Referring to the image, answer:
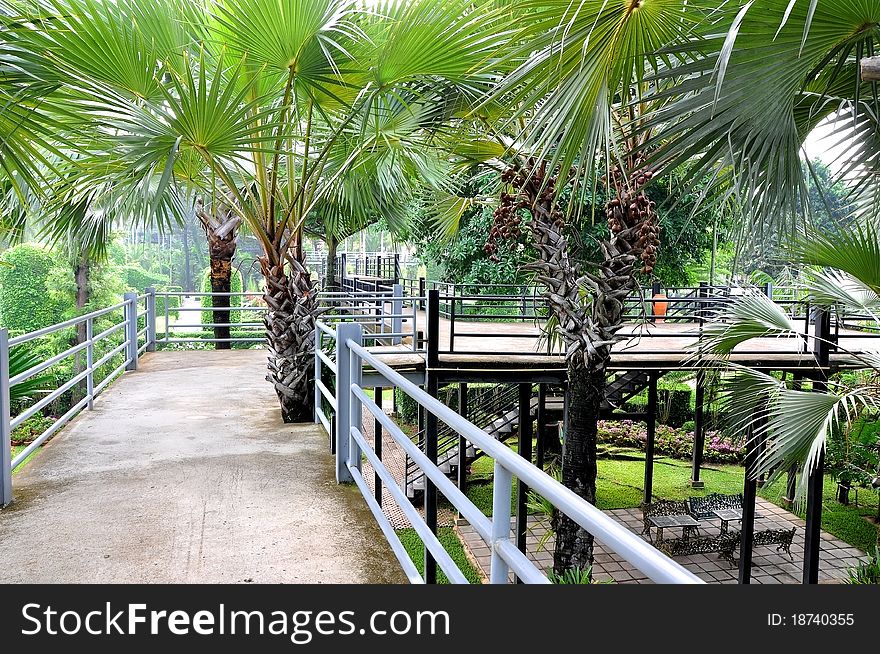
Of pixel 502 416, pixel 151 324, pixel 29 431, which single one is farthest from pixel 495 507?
pixel 29 431

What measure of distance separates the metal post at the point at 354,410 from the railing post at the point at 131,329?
6224 millimetres

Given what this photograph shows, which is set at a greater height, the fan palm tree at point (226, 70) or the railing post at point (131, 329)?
the fan palm tree at point (226, 70)

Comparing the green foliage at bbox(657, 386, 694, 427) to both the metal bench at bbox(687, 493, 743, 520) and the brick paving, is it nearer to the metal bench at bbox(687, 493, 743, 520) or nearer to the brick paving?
the brick paving

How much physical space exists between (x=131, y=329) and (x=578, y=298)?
6158mm

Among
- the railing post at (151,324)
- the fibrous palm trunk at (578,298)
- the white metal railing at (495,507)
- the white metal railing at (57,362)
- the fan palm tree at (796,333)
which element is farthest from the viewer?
the railing post at (151,324)

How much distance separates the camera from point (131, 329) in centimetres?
1012

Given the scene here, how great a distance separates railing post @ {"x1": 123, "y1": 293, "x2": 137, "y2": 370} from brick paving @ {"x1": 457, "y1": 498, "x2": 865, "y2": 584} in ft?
19.1

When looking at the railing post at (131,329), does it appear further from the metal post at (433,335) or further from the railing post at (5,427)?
the railing post at (5,427)

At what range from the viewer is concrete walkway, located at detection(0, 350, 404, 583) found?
3500 millimetres

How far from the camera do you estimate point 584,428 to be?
25.6 ft

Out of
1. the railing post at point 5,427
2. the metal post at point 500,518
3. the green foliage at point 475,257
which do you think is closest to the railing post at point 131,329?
the railing post at point 5,427

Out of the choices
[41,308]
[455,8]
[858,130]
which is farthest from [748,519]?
[41,308]

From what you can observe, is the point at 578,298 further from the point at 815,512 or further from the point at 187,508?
the point at 187,508

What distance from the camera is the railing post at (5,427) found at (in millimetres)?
4219
